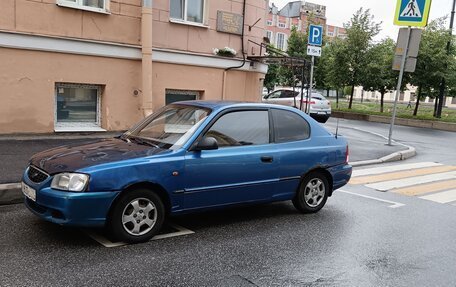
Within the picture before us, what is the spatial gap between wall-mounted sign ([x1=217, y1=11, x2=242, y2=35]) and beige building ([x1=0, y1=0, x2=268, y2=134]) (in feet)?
0.09

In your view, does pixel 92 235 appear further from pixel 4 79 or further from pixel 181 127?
pixel 4 79

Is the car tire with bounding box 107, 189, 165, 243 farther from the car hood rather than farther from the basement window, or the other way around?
the basement window

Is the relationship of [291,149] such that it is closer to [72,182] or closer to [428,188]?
[72,182]

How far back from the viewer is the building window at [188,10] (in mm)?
11898

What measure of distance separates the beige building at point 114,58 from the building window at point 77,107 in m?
0.02

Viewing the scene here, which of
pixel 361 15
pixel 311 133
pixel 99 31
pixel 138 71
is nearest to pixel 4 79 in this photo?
pixel 99 31

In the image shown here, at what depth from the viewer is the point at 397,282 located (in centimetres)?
426

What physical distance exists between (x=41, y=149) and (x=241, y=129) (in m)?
4.69

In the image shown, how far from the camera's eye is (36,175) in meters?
4.81

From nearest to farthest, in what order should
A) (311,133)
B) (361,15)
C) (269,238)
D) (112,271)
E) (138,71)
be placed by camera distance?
(112,271) < (269,238) < (311,133) < (138,71) < (361,15)

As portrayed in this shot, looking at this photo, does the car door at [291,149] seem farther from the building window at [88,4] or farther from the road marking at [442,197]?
the building window at [88,4]

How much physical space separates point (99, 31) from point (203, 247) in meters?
7.37

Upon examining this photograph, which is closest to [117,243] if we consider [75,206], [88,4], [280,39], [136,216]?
[136,216]

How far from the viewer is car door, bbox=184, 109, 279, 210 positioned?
5145 millimetres
